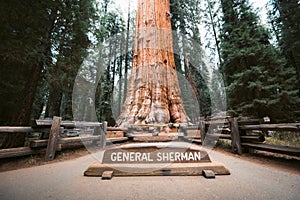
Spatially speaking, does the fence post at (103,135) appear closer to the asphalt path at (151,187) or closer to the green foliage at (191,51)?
the asphalt path at (151,187)

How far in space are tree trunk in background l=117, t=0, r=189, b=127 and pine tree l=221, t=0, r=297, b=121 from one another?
297 cm

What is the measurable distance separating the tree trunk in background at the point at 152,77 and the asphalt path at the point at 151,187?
362 centimetres

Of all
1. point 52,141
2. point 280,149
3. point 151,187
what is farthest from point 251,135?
point 52,141

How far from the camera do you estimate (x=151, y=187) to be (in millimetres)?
1544

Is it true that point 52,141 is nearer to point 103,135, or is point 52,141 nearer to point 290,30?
point 103,135

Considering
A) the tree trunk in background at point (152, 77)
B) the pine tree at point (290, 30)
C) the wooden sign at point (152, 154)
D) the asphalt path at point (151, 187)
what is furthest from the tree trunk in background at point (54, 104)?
the pine tree at point (290, 30)

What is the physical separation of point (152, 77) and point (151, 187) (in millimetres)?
5016

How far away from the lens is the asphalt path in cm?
136

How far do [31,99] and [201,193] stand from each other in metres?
5.45

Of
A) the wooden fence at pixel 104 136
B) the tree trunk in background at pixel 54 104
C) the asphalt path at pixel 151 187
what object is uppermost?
the tree trunk in background at pixel 54 104

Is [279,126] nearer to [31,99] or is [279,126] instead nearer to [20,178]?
[20,178]

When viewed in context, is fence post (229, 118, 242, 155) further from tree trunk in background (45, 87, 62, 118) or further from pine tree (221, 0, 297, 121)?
tree trunk in background (45, 87, 62, 118)

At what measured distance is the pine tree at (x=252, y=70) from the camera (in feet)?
19.5

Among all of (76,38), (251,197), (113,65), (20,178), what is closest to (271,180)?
(251,197)
